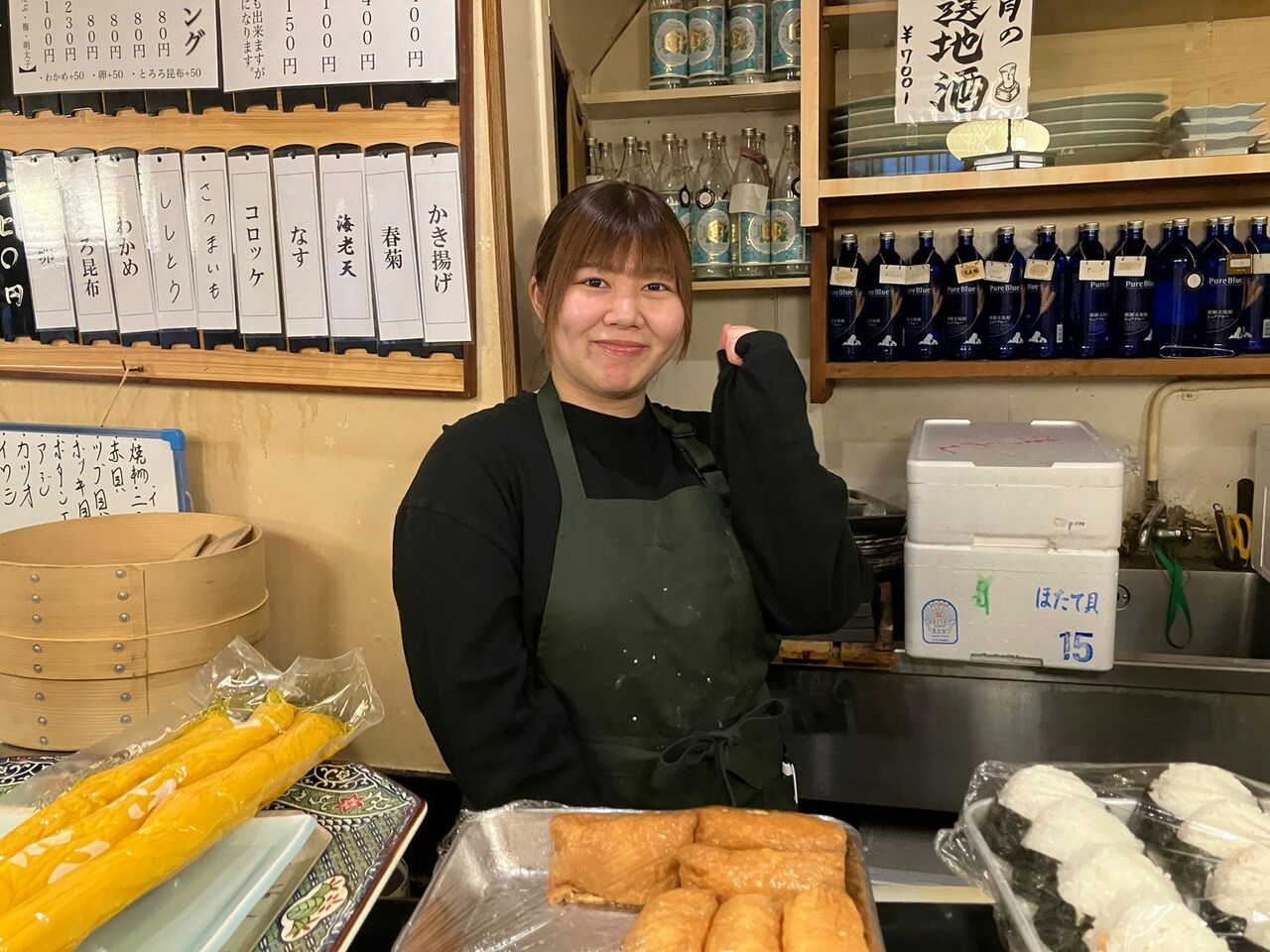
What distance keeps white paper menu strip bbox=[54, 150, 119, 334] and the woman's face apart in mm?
880

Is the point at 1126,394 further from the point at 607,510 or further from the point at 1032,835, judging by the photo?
the point at 1032,835

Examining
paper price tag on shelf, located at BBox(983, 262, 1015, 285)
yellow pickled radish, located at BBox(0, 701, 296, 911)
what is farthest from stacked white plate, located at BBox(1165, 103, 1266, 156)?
yellow pickled radish, located at BBox(0, 701, 296, 911)

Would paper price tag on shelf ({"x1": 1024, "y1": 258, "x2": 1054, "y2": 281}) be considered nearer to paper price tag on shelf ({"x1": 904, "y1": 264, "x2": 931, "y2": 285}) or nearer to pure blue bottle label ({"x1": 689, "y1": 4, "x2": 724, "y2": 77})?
paper price tag on shelf ({"x1": 904, "y1": 264, "x2": 931, "y2": 285})

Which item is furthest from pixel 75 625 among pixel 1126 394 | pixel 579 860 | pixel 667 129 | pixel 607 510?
pixel 1126 394

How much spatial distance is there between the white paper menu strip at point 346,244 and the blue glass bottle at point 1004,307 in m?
1.29

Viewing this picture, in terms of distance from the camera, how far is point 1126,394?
77.6 inches

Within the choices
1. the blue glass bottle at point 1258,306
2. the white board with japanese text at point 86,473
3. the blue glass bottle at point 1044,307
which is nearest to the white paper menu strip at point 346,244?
the white board with japanese text at point 86,473

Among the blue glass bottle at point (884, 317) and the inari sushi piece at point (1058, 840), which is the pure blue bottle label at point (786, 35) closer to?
the blue glass bottle at point (884, 317)

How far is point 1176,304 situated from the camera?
1.77 metres

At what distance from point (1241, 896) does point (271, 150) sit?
59.5 inches

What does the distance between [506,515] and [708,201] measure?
1082 millimetres

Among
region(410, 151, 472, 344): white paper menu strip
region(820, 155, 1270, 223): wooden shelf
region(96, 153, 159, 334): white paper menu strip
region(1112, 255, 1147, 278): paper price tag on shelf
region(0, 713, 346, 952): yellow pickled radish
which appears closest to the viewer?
region(0, 713, 346, 952): yellow pickled radish

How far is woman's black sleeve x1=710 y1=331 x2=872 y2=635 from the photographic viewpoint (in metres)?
1.10

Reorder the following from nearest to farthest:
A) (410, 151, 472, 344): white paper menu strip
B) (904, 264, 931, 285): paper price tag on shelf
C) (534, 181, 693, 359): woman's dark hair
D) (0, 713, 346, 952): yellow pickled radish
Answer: (0, 713, 346, 952): yellow pickled radish → (534, 181, 693, 359): woman's dark hair → (410, 151, 472, 344): white paper menu strip → (904, 264, 931, 285): paper price tag on shelf
